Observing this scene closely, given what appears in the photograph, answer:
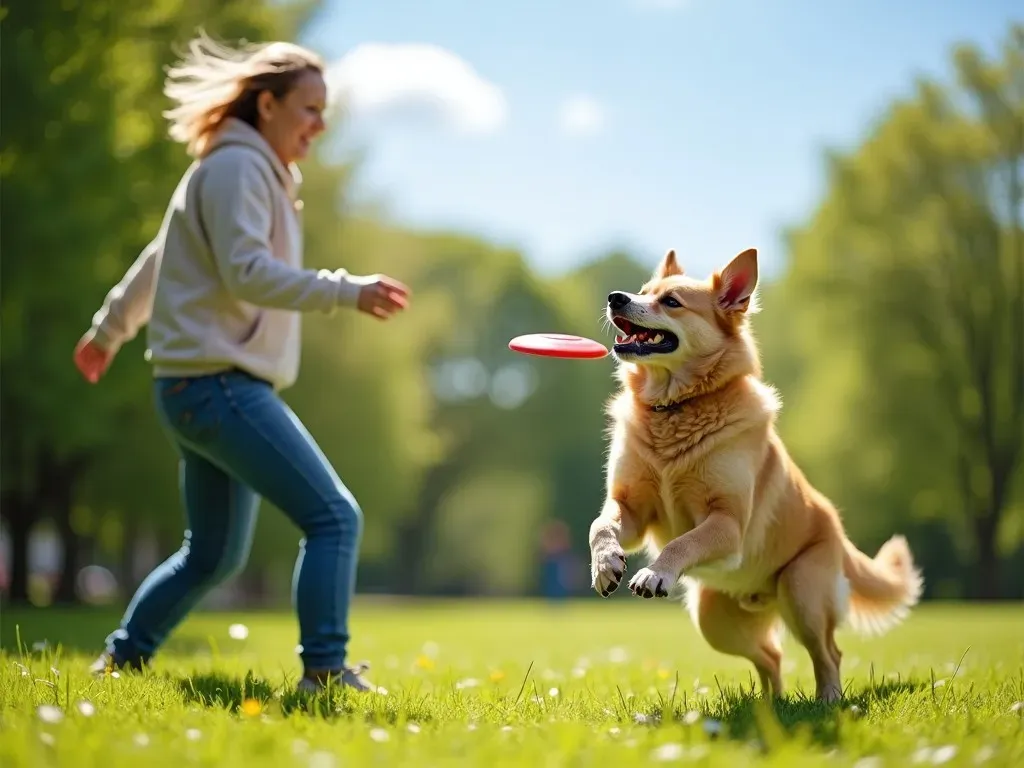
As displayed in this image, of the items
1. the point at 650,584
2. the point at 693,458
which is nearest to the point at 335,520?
the point at 650,584

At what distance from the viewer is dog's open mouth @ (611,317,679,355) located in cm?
508

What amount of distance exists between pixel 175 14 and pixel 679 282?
1342 cm

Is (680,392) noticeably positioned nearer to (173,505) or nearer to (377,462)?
(173,505)

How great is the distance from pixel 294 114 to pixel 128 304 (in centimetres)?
136

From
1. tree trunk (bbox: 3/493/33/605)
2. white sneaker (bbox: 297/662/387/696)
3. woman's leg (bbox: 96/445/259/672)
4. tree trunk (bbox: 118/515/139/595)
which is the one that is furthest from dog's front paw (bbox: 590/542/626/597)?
tree trunk (bbox: 118/515/139/595)

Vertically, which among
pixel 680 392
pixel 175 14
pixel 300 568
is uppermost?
pixel 175 14

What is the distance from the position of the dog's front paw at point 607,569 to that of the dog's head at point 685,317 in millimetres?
1125

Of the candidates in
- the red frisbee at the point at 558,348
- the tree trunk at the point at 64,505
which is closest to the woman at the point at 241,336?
the red frisbee at the point at 558,348

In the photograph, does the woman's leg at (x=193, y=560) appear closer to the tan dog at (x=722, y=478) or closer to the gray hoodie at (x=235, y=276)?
the gray hoodie at (x=235, y=276)

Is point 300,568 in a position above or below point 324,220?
below

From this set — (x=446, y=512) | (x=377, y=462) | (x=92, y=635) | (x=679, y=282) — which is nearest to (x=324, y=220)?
(x=377, y=462)

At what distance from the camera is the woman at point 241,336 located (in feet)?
15.6

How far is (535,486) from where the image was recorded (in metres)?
41.5

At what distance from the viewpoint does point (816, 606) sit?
5082 mm
